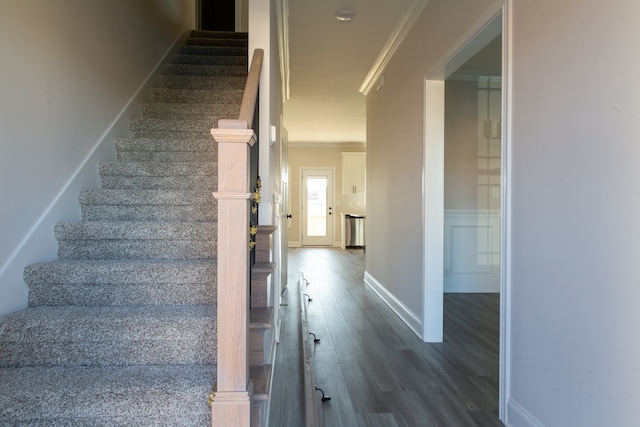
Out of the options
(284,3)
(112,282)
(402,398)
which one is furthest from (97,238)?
(284,3)

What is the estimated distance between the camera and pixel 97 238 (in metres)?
1.99

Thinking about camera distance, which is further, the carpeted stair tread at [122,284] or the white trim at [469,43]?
the white trim at [469,43]

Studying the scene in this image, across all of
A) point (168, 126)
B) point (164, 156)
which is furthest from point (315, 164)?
point (164, 156)

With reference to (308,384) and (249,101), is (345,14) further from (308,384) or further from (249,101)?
(308,384)

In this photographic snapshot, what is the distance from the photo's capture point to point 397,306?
3436 millimetres

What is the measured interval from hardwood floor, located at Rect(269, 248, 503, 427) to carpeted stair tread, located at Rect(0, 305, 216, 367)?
0.61 m

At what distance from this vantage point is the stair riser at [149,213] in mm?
2199

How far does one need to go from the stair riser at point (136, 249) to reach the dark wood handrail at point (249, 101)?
0.86m

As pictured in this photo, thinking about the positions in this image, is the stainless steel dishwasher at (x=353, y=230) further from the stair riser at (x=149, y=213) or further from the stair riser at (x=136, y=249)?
the stair riser at (x=136, y=249)

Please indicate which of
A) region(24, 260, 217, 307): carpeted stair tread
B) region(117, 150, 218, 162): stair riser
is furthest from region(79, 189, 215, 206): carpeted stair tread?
region(24, 260, 217, 307): carpeted stair tread

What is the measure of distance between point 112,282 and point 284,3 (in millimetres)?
2267

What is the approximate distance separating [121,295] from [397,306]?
2409 millimetres

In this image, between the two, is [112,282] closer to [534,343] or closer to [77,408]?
[77,408]

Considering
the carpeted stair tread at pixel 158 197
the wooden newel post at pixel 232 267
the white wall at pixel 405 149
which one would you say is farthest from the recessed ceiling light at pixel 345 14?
the wooden newel post at pixel 232 267
